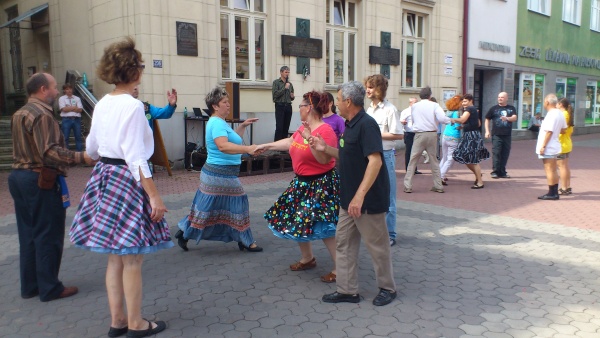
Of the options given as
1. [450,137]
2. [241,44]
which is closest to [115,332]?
[450,137]

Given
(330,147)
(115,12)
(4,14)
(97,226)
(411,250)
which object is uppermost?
(4,14)

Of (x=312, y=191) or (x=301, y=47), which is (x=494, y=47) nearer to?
(x=301, y=47)

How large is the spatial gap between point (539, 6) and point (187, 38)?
59.7ft

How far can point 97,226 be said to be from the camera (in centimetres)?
333

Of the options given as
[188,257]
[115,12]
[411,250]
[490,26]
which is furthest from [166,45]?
[490,26]

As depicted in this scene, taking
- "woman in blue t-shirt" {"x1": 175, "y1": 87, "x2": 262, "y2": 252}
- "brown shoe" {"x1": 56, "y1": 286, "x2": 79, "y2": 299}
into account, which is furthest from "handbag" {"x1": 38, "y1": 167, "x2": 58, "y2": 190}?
"woman in blue t-shirt" {"x1": 175, "y1": 87, "x2": 262, "y2": 252}

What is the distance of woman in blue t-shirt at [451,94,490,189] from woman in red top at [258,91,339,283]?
596 centimetres

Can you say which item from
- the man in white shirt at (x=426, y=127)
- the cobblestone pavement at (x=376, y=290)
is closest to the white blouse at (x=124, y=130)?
the cobblestone pavement at (x=376, y=290)

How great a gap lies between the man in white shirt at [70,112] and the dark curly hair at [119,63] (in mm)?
9679

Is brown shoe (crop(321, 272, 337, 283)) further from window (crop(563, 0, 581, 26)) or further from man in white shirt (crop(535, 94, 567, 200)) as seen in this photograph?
window (crop(563, 0, 581, 26))

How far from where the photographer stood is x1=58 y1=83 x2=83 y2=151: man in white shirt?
12086 millimetres

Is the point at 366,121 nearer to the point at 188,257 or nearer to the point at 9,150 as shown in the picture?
the point at 188,257

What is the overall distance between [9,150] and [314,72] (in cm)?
781

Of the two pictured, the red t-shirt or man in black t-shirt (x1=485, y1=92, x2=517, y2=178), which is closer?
the red t-shirt
